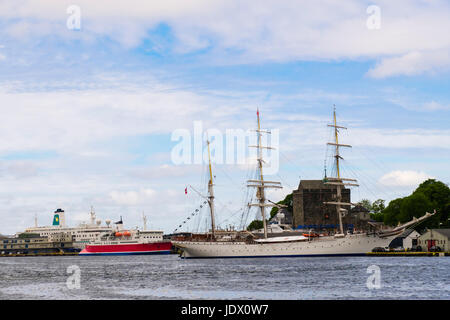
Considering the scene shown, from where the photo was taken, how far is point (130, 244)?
168m

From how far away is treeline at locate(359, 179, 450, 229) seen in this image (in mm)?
111562

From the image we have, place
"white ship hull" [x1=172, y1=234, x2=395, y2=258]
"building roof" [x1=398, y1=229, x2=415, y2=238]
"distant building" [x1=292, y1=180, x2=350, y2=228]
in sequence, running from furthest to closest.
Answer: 1. "distant building" [x1=292, y1=180, x2=350, y2=228]
2. "building roof" [x1=398, y1=229, x2=415, y2=238]
3. "white ship hull" [x1=172, y1=234, x2=395, y2=258]

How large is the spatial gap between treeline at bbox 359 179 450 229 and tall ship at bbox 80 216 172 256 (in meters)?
68.5

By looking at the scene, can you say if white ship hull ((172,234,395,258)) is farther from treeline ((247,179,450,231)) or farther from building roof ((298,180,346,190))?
building roof ((298,180,346,190))

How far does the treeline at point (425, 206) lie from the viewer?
11156 centimetres

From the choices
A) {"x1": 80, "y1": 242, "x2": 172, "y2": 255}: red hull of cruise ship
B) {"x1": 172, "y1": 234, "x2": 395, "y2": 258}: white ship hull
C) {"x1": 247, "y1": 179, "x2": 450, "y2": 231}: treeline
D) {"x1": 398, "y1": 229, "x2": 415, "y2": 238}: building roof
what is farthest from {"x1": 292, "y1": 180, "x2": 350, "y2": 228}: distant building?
{"x1": 172, "y1": 234, "x2": 395, "y2": 258}: white ship hull

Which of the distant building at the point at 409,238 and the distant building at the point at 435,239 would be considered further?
the distant building at the point at 409,238

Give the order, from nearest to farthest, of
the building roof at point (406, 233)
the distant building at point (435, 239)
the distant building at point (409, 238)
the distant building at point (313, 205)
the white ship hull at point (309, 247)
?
the distant building at point (435, 239) < the white ship hull at point (309, 247) < the distant building at point (409, 238) < the building roof at point (406, 233) < the distant building at point (313, 205)

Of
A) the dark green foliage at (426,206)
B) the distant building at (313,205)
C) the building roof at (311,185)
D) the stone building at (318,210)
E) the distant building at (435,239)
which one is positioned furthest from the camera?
the building roof at (311,185)

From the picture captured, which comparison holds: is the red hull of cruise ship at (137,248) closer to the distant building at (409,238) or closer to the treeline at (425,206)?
the treeline at (425,206)

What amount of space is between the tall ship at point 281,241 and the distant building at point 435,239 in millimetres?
2839

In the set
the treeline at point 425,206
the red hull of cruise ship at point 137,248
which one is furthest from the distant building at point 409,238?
the red hull of cruise ship at point 137,248

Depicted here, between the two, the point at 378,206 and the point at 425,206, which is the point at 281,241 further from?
the point at 378,206
